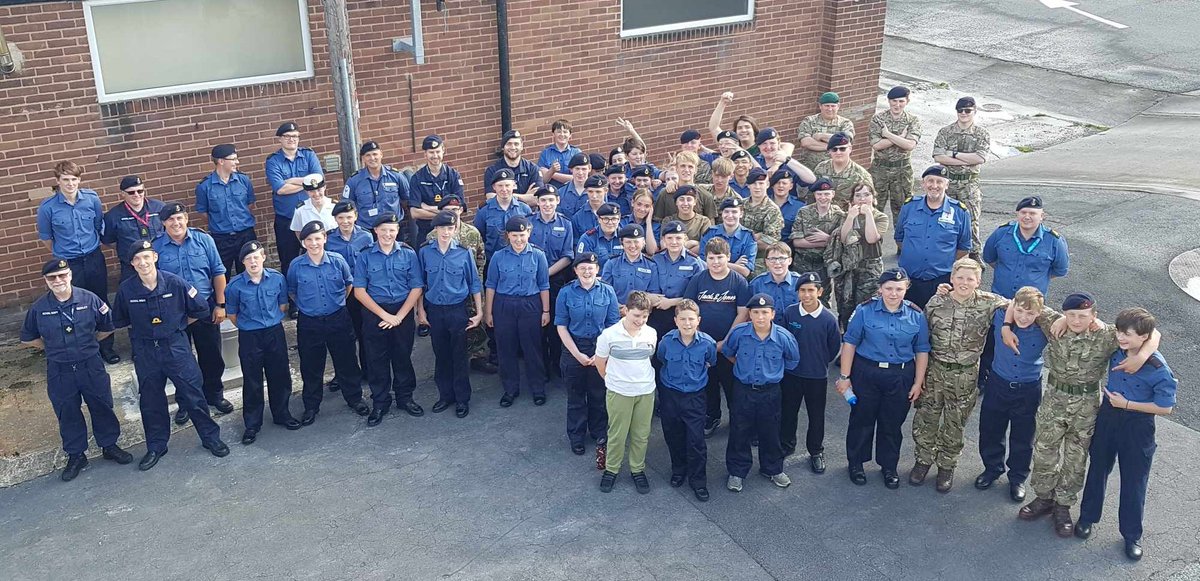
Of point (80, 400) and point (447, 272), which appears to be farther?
point (447, 272)

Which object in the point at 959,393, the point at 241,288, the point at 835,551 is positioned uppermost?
the point at 241,288

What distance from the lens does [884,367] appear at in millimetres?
7695

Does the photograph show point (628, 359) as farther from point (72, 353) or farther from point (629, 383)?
point (72, 353)

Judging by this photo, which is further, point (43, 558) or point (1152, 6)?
point (1152, 6)

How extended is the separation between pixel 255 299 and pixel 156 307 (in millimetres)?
Answer: 711

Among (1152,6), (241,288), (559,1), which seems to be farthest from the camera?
(1152,6)

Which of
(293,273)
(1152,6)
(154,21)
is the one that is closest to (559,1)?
(154,21)

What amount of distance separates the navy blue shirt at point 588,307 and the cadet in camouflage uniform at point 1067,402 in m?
2.84

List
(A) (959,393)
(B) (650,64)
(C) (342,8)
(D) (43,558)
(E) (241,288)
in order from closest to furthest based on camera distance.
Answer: (D) (43,558) < (A) (959,393) < (E) (241,288) < (C) (342,8) < (B) (650,64)

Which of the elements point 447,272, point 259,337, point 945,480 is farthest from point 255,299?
point 945,480

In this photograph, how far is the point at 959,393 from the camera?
773 centimetres

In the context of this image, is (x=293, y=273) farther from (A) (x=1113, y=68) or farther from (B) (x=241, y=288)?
(A) (x=1113, y=68)

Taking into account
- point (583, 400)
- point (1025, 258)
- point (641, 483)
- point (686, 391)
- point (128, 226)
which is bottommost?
point (641, 483)

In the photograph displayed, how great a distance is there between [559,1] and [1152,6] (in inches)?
686
